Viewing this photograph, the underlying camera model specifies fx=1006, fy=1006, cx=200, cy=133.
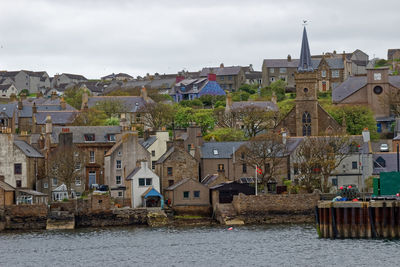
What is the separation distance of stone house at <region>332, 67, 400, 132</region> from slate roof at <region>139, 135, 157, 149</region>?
35068 millimetres

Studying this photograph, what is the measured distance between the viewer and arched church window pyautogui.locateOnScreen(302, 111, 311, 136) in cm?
12875

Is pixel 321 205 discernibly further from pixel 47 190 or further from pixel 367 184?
pixel 47 190

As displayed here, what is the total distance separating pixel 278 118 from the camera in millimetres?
140375

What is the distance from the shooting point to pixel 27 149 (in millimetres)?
108438

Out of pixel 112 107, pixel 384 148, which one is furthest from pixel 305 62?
pixel 112 107

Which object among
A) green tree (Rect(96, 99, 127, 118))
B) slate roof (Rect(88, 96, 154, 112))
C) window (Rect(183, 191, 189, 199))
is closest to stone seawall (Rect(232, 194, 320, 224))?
window (Rect(183, 191, 189, 199))

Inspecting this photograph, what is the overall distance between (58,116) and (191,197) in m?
43.0

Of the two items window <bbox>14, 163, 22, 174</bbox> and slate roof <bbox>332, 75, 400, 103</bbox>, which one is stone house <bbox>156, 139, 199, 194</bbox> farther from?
slate roof <bbox>332, 75, 400, 103</bbox>

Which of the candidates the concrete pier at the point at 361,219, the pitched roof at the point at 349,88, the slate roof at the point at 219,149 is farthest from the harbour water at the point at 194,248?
the pitched roof at the point at 349,88

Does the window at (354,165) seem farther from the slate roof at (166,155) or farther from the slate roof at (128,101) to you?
the slate roof at (128,101)

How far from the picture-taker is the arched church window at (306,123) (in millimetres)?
128750

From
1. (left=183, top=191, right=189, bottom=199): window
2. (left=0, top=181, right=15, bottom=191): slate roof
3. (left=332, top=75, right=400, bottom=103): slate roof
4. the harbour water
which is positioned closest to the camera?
the harbour water

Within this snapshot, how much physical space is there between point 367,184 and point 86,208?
1148 inches

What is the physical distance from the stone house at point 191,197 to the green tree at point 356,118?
3177cm
